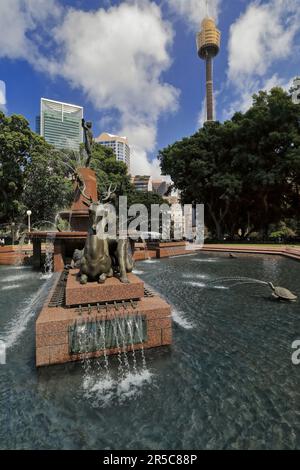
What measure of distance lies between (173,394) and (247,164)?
30.3 meters

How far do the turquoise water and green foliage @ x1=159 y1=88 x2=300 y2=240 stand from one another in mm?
25883

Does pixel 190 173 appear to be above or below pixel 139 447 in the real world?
above

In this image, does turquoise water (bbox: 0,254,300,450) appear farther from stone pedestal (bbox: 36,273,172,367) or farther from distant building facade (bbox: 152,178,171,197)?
distant building facade (bbox: 152,178,171,197)

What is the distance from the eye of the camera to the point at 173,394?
3449 mm

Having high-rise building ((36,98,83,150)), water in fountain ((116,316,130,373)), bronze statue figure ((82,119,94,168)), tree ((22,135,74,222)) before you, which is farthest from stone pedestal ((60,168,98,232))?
high-rise building ((36,98,83,150))

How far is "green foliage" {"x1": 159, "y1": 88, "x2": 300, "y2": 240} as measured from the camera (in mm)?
27261

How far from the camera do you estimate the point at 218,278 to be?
11367 mm

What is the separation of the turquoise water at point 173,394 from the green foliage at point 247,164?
84.9 ft

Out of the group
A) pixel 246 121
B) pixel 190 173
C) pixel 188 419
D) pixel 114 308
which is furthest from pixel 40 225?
pixel 188 419

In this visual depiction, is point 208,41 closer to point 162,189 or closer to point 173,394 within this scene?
point 162,189

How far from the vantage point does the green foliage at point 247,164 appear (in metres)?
27.3

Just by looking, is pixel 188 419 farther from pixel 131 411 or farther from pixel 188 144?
pixel 188 144

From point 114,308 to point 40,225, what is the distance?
32705 mm
